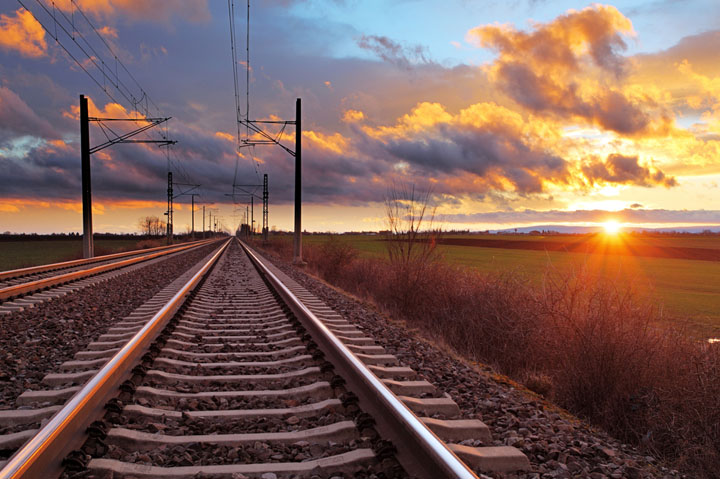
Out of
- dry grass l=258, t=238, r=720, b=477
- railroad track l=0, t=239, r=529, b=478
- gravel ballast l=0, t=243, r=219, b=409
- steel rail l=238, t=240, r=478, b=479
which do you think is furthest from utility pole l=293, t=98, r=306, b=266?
steel rail l=238, t=240, r=478, b=479

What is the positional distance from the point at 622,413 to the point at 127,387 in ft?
15.3

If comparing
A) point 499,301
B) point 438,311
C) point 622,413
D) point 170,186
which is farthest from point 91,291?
point 170,186

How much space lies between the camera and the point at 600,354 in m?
5.37

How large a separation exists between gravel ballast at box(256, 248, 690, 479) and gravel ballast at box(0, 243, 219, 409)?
12.7ft

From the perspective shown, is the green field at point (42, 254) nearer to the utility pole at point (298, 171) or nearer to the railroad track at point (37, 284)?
the railroad track at point (37, 284)

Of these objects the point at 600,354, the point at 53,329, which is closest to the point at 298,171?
the point at 53,329

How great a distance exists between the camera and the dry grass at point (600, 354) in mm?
4340

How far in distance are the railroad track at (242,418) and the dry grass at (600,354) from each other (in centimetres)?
203

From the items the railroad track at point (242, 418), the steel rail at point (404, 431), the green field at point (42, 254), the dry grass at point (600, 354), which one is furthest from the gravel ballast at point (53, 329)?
the green field at point (42, 254)

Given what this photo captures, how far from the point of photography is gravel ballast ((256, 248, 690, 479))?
2.99 m

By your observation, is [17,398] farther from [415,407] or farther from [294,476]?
[415,407]

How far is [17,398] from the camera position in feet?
12.8

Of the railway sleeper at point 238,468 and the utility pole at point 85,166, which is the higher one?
the utility pole at point 85,166

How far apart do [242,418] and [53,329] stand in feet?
16.7
